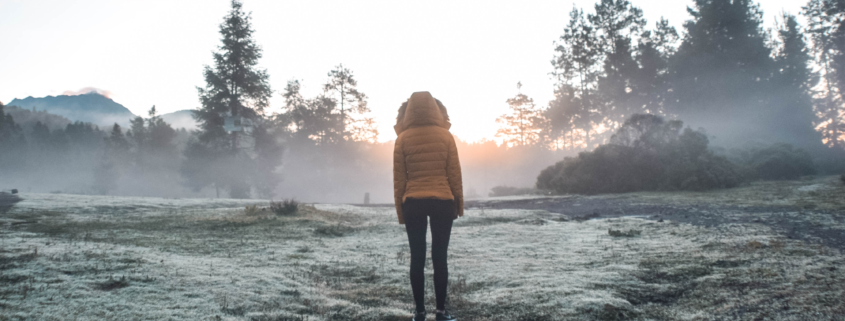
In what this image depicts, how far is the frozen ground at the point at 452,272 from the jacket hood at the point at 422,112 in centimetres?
174

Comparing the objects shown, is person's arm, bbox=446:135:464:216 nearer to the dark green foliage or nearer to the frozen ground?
the frozen ground

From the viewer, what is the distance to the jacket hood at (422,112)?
3412 mm

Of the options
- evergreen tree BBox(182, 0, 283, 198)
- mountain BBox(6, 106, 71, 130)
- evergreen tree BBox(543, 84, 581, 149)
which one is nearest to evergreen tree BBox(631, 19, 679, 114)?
evergreen tree BBox(543, 84, 581, 149)

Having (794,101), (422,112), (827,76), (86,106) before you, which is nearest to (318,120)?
(422,112)

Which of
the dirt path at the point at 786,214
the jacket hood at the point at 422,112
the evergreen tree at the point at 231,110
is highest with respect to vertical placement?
the evergreen tree at the point at 231,110

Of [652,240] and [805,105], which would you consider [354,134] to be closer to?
[652,240]

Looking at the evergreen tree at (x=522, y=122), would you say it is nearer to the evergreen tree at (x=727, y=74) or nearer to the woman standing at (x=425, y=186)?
the evergreen tree at (x=727, y=74)

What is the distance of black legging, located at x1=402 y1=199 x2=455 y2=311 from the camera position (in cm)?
320

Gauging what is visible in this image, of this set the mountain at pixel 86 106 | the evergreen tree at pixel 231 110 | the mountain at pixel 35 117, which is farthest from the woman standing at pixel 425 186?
the mountain at pixel 86 106

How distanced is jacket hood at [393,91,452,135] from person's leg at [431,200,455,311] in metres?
0.72

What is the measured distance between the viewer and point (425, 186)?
3.24 meters

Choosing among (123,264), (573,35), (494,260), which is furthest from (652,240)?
(573,35)

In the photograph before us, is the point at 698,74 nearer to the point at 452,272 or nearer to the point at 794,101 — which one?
the point at 794,101

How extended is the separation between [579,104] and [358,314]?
34.9 meters
